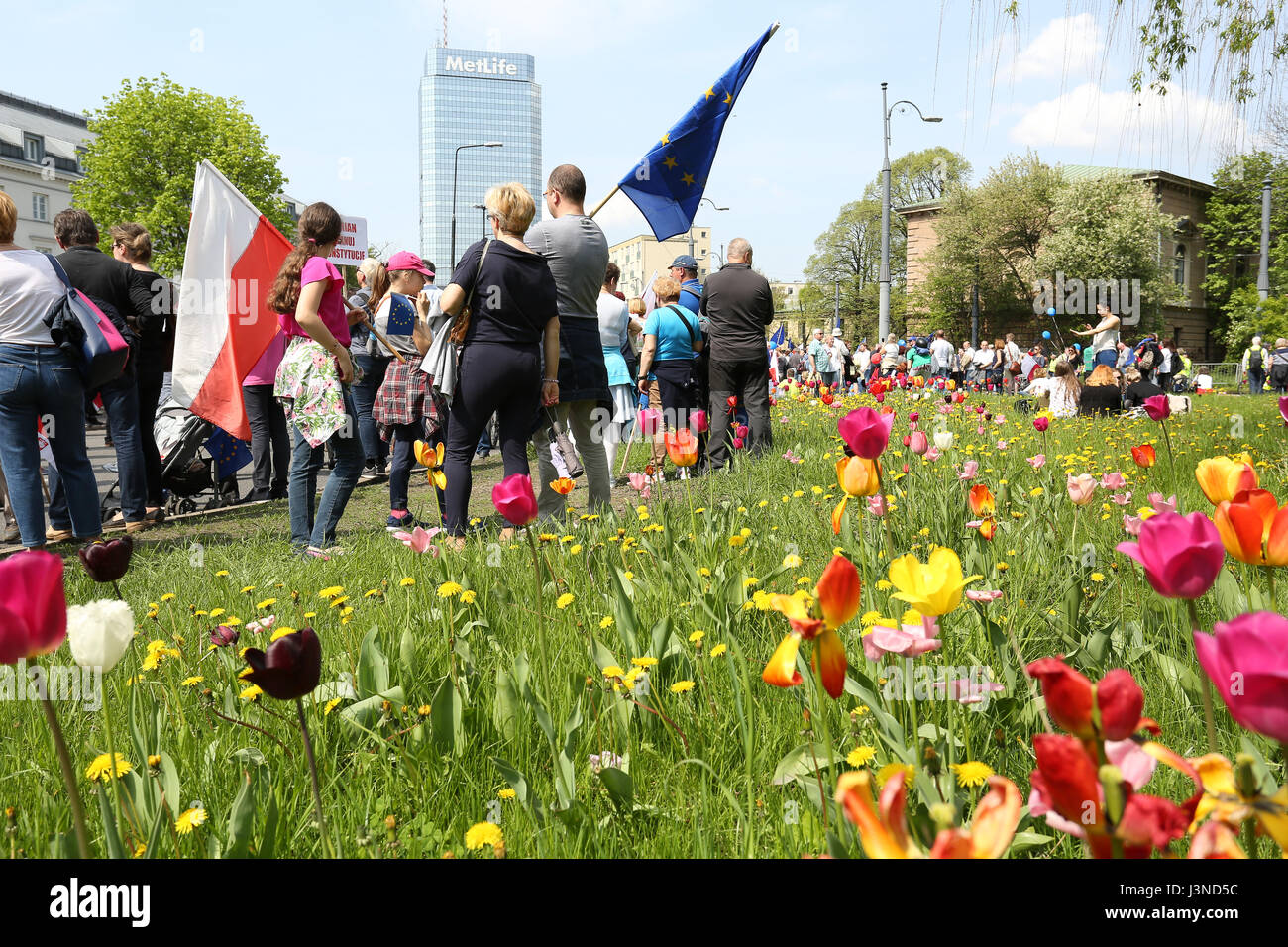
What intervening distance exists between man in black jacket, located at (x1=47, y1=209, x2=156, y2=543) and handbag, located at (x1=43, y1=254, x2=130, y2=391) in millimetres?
1010

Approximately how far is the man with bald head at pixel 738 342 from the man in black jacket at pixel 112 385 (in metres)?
4.08

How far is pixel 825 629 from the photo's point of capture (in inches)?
38.6

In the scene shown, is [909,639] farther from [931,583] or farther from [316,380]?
[316,380]

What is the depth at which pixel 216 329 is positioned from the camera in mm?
6523

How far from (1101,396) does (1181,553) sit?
36.5ft

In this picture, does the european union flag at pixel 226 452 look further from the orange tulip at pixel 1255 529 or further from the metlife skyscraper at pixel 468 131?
the metlife skyscraper at pixel 468 131

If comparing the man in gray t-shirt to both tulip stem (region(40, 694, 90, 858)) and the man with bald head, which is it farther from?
tulip stem (region(40, 694, 90, 858))

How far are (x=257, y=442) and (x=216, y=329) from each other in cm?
96

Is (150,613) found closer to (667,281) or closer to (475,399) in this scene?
(475,399)

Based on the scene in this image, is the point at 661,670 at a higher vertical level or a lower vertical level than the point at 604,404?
lower

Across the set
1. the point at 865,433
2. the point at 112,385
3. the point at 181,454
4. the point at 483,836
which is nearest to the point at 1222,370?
the point at 181,454

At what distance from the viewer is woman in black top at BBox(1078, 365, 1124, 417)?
10.8 meters
